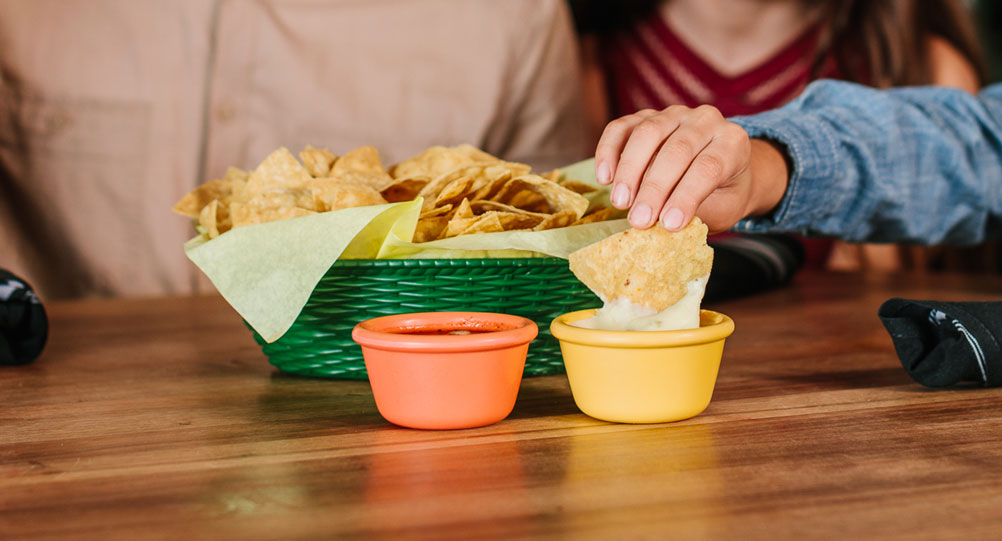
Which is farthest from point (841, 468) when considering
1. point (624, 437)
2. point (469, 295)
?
point (469, 295)

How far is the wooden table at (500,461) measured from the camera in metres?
0.53

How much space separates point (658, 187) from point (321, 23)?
67.0 inches

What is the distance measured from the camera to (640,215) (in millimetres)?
754

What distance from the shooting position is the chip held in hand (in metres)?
0.73

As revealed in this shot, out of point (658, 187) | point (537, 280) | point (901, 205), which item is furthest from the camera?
point (901, 205)

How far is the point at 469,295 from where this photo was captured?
2.87 feet

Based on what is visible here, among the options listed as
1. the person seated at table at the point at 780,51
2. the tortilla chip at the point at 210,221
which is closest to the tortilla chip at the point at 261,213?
the tortilla chip at the point at 210,221

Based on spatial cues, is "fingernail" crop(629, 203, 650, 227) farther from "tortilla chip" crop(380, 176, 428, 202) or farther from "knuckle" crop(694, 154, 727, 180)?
"tortilla chip" crop(380, 176, 428, 202)

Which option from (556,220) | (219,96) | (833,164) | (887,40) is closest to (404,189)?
(556,220)

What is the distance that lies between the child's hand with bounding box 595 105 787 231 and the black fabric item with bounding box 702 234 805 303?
1.37 feet

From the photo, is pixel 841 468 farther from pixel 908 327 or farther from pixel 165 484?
pixel 165 484

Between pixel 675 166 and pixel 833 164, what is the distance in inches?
20.1

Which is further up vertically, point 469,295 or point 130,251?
point 469,295

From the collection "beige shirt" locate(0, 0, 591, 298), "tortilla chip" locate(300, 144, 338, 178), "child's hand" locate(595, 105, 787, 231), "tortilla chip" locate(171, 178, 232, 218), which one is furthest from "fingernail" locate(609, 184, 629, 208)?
"beige shirt" locate(0, 0, 591, 298)
